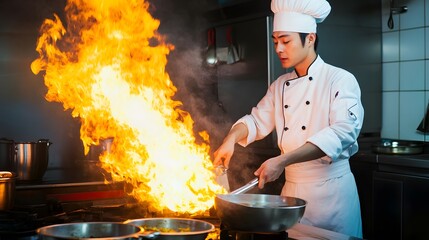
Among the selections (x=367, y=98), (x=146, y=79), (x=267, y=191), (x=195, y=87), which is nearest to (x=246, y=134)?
(x=146, y=79)

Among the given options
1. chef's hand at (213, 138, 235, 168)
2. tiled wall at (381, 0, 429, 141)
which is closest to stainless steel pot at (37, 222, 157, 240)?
chef's hand at (213, 138, 235, 168)

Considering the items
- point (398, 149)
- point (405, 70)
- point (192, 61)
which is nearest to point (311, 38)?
point (398, 149)

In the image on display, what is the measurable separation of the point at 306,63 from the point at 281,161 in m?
0.84

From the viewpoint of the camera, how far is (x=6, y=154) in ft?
13.2

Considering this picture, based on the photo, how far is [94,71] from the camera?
3.25 meters

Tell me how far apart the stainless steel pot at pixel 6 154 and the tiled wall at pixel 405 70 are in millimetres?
2948

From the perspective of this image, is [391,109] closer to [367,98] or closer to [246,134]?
[367,98]

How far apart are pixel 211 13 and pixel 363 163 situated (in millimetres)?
2102

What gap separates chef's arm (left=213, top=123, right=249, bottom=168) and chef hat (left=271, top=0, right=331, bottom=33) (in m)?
0.59

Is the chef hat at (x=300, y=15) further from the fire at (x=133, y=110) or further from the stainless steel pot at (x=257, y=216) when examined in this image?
the stainless steel pot at (x=257, y=216)

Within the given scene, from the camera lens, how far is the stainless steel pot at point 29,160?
12.7 ft

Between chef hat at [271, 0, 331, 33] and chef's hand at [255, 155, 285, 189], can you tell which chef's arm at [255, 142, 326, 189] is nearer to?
chef's hand at [255, 155, 285, 189]

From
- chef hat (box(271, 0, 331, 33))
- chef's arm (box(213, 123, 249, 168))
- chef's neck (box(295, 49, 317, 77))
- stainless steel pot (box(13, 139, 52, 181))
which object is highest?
chef hat (box(271, 0, 331, 33))

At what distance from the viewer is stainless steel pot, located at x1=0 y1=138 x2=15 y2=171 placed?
391cm
